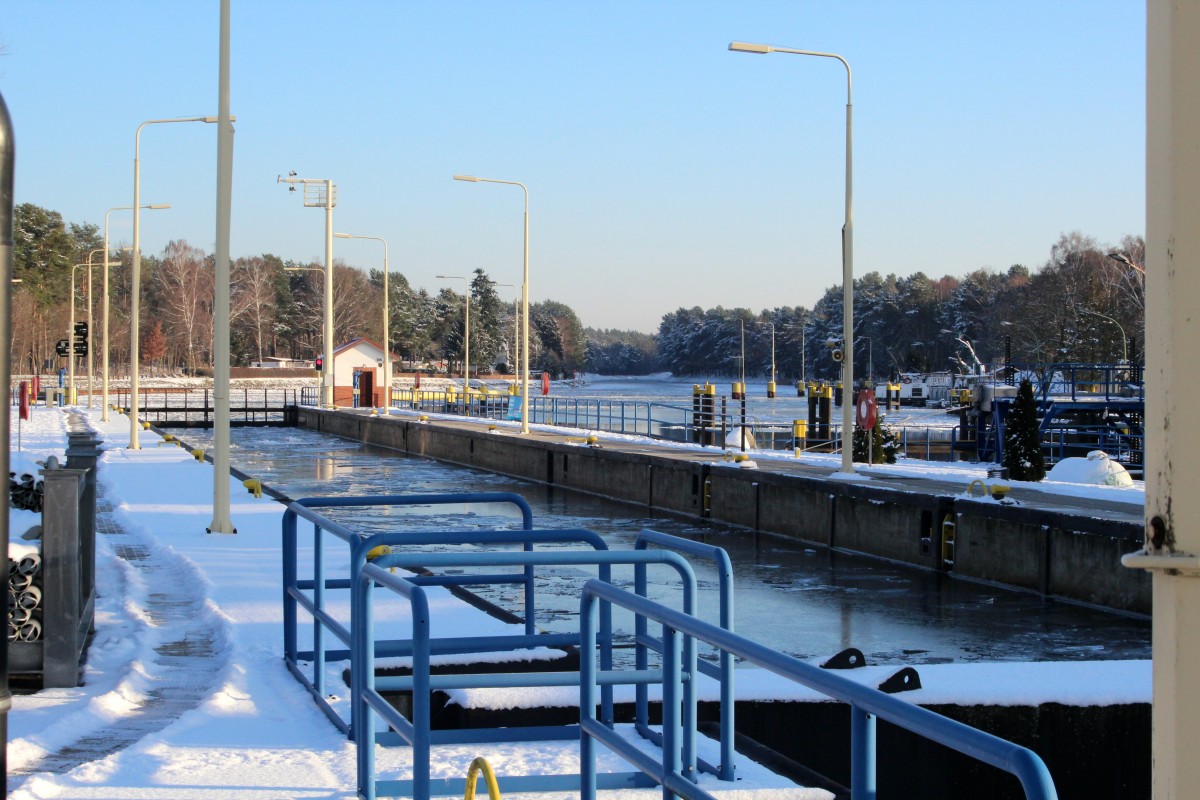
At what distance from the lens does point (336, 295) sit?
15650 cm

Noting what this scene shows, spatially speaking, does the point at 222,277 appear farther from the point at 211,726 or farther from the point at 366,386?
the point at 366,386

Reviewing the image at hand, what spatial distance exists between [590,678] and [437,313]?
158m

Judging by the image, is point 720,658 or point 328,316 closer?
point 720,658

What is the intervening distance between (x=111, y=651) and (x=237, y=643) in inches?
32.2

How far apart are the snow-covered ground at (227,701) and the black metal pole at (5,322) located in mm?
2344

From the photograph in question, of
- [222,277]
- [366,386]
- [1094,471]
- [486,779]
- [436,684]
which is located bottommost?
[1094,471]

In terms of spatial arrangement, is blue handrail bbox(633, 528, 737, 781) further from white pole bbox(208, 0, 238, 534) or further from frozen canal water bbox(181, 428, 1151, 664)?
white pole bbox(208, 0, 238, 534)

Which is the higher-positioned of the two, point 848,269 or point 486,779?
point 848,269

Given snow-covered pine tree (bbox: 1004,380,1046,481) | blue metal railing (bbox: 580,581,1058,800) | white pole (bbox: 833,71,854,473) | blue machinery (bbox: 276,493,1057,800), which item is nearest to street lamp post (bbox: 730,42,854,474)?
white pole (bbox: 833,71,854,473)

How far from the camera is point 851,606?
52.6 ft

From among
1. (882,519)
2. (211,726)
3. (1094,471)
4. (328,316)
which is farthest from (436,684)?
(328,316)

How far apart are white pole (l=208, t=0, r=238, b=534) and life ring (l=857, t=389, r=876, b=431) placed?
13.7 meters

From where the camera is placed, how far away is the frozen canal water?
1357 centimetres

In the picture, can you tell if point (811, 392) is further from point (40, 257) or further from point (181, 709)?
point (40, 257)
